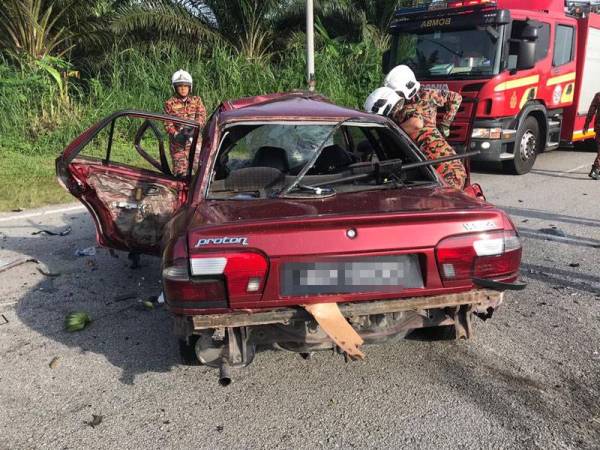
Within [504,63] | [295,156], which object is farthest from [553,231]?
[504,63]

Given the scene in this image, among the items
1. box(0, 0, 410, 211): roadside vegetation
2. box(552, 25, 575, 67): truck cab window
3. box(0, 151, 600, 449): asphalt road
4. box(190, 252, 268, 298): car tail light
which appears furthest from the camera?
box(0, 0, 410, 211): roadside vegetation

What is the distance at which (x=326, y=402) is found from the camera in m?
2.93

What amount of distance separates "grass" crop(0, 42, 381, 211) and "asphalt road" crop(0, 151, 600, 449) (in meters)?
5.78

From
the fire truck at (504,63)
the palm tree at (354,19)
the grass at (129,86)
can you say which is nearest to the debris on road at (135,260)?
the grass at (129,86)

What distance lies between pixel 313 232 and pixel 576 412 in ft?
5.22

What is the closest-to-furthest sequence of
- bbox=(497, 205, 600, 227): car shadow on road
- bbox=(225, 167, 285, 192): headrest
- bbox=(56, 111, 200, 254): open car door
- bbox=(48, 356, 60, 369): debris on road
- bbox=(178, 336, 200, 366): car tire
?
bbox=(178, 336, 200, 366): car tire < bbox=(48, 356, 60, 369): debris on road < bbox=(225, 167, 285, 192): headrest < bbox=(56, 111, 200, 254): open car door < bbox=(497, 205, 600, 227): car shadow on road

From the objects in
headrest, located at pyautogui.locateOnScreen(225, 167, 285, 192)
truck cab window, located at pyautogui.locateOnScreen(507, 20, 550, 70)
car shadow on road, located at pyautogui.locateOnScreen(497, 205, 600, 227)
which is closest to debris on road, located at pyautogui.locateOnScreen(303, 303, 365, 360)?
headrest, located at pyautogui.locateOnScreen(225, 167, 285, 192)

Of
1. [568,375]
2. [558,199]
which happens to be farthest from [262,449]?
[558,199]

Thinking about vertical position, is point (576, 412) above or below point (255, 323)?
below

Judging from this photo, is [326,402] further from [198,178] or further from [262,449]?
[198,178]

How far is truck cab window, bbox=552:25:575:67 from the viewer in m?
9.66

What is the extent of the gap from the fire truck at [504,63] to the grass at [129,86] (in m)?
3.93

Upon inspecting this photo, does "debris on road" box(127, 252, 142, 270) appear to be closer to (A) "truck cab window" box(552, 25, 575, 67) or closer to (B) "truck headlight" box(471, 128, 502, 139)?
(B) "truck headlight" box(471, 128, 502, 139)

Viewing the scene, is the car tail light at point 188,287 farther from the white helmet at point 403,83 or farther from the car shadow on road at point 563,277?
the car shadow on road at point 563,277
